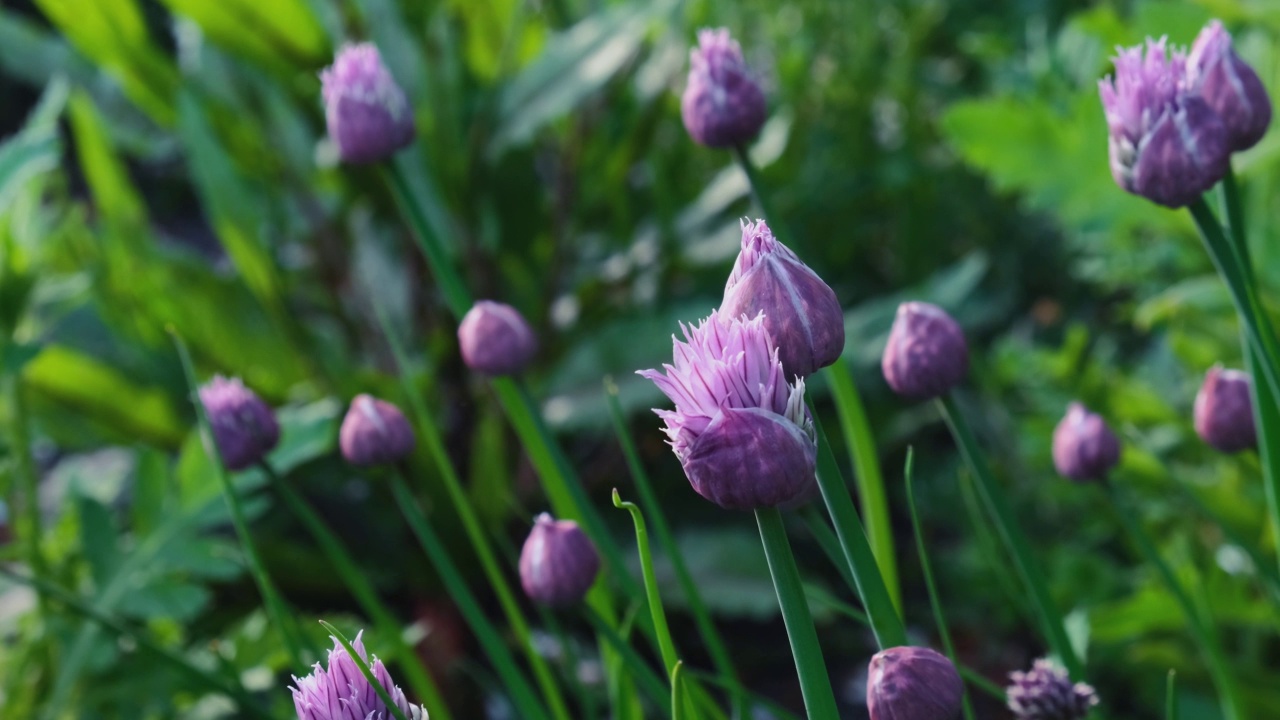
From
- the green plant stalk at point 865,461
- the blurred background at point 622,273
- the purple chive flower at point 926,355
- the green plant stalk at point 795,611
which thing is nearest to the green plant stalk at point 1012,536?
the purple chive flower at point 926,355

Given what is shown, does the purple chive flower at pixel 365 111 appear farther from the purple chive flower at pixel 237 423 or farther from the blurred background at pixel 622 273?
the blurred background at pixel 622 273

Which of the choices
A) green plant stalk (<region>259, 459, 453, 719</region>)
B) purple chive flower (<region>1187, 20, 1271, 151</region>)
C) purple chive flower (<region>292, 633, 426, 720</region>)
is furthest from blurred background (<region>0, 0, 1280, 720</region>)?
purple chive flower (<region>292, 633, 426, 720</region>)

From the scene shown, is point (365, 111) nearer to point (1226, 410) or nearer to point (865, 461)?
point (865, 461)

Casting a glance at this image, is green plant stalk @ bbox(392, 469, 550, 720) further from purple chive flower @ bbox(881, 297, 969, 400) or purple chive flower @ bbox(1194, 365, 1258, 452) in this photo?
purple chive flower @ bbox(1194, 365, 1258, 452)

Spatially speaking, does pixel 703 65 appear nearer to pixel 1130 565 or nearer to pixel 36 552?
pixel 36 552

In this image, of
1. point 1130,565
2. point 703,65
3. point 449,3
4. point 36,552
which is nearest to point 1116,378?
point 1130,565
